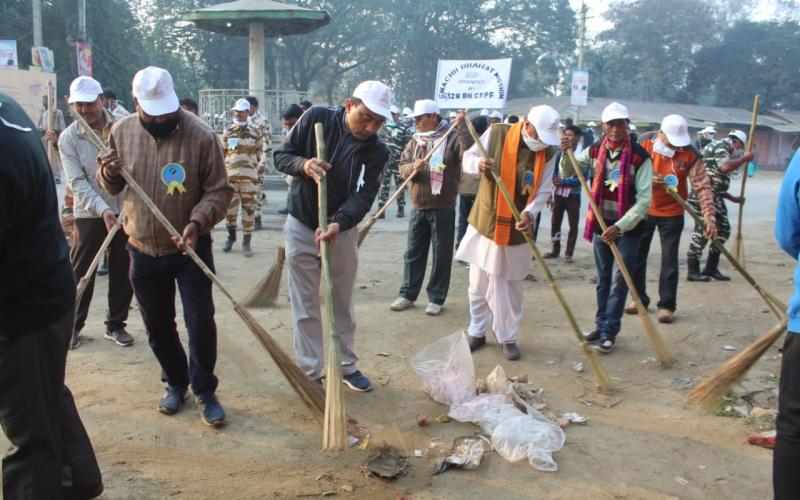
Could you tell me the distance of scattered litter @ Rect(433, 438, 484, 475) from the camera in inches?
131

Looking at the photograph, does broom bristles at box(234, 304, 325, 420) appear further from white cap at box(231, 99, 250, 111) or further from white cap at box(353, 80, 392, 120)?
white cap at box(231, 99, 250, 111)

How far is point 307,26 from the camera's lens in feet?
53.8

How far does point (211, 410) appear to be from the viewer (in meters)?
3.67

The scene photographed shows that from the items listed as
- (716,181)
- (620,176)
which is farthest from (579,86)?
(620,176)

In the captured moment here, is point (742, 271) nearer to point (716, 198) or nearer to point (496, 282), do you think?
point (496, 282)

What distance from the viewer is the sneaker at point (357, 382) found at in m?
4.24

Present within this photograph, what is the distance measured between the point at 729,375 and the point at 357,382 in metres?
2.25

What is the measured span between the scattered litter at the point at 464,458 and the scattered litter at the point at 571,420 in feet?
2.03

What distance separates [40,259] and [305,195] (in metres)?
1.77

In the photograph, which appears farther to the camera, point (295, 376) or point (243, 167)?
point (243, 167)

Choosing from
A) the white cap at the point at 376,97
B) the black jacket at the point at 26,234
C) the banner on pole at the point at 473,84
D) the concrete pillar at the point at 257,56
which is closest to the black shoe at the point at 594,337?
the banner on pole at the point at 473,84

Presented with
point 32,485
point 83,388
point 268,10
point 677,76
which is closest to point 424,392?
point 83,388

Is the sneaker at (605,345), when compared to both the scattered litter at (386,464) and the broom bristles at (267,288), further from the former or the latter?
the broom bristles at (267,288)

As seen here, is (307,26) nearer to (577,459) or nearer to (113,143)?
(113,143)
